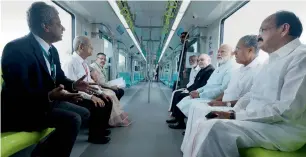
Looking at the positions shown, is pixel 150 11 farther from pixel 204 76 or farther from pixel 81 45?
pixel 81 45

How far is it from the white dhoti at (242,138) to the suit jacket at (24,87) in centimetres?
116

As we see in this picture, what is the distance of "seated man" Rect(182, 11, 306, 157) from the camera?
1.24 metres

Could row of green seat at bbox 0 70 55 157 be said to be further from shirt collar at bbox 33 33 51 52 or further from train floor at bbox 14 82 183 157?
shirt collar at bbox 33 33 51 52

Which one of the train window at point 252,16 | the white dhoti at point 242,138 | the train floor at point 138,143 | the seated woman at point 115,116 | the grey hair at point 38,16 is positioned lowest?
the train floor at point 138,143

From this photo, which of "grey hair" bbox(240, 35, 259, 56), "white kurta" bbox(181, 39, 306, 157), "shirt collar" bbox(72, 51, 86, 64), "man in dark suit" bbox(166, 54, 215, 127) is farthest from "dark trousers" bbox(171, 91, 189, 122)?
"white kurta" bbox(181, 39, 306, 157)

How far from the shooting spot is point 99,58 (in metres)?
4.43

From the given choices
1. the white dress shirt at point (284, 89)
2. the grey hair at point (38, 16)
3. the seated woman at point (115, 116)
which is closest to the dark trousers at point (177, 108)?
the seated woman at point (115, 116)

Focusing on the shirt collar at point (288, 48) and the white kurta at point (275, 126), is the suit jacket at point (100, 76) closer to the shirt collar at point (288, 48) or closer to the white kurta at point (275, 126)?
the white kurta at point (275, 126)

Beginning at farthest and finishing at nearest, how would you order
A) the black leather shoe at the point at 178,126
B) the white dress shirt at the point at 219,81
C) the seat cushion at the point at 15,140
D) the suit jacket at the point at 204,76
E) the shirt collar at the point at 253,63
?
the suit jacket at the point at 204,76
the black leather shoe at the point at 178,126
the white dress shirt at the point at 219,81
the shirt collar at the point at 253,63
the seat cushion at the point at 15,140

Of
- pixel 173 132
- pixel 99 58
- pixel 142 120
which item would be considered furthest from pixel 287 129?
pixel 99 58

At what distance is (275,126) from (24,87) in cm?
169

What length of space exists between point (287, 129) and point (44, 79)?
68.6 inches

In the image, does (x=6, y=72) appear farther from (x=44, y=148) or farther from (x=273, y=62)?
(x=273, y=62)

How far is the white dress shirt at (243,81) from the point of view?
2334 millimetres
